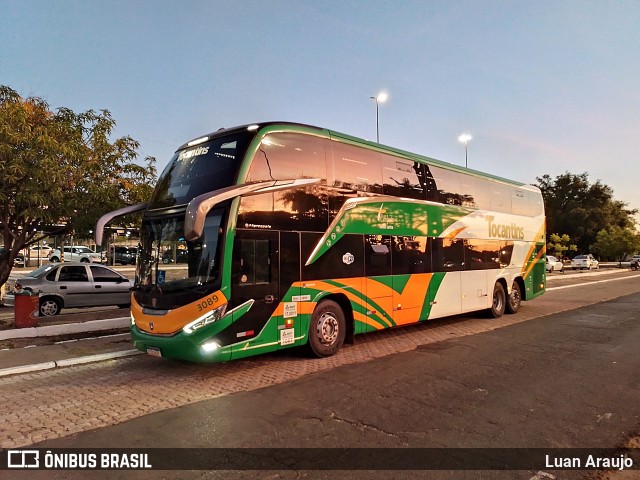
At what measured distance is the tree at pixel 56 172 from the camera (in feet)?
32.2

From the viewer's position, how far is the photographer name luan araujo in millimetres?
3986

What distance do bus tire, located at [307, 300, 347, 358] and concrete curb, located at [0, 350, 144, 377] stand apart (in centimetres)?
350

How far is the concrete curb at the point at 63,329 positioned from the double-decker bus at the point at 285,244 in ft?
13.4

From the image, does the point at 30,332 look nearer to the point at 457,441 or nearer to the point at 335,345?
the point at 335,345

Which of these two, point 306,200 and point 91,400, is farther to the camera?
point 306,200

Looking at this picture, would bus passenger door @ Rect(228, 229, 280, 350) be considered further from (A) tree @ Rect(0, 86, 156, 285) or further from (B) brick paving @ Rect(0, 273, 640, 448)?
(A) tree @ Rect(0, 86, 156, 285)

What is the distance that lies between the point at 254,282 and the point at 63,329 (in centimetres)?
627

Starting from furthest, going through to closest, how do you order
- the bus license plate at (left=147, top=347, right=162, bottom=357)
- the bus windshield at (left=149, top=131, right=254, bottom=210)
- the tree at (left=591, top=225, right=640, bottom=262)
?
the tree at (left=591, top=225, right=640, bottom=262), the bus windshield at (left=149, top=131, right=254, bottom=210), the bus license plate at (left=147, top=347, right=162, bottom=357)

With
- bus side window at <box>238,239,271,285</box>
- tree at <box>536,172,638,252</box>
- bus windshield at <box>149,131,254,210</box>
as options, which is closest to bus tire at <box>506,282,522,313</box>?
bus side window at <box>238,239,271,285</box>

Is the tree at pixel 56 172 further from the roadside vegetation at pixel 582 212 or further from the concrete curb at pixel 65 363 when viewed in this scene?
the roadside vegetation at pixel 582 212

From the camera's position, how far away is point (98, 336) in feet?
34.1

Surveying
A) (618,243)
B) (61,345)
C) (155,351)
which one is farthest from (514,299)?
(618,243)

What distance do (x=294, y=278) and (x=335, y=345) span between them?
1671 mm

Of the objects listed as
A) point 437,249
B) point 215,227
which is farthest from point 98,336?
point 437,249
